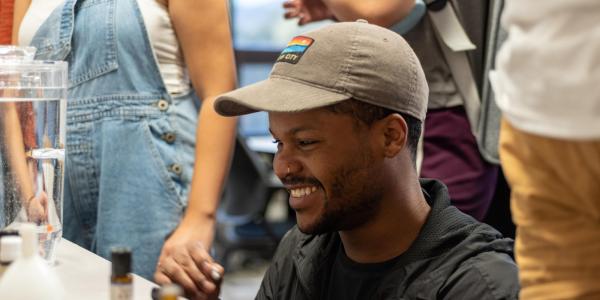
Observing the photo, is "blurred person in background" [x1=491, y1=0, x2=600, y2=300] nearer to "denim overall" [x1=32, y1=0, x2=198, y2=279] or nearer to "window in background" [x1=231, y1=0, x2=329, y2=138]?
"denim overall" [x1=32, y1=0, x2=198, y2=279]

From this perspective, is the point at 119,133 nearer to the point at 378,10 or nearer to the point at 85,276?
the point at 85,276

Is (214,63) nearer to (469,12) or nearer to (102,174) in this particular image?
(102,174)

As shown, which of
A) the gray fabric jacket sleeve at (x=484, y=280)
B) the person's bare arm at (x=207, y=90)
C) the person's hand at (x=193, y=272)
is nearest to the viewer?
the gray fabric jacket sleeve at (x=484, y=280)

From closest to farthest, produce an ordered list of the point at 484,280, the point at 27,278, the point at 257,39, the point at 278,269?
the point at 27,278 → the point at 484,280 → the point at 278,269 → the point at 257,39

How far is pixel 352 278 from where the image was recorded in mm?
1700

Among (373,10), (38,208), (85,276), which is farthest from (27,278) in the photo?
(373,10)

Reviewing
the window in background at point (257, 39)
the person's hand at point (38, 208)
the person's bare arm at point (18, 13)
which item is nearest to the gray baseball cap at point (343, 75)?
the person's hand at point (38, 208)

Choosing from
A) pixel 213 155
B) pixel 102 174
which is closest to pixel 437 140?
pixel 213 155

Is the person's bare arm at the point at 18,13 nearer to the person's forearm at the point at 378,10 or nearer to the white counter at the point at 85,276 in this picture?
the white counter at the point at 85,276

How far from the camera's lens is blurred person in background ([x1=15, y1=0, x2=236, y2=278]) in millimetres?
2162

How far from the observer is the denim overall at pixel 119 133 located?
2.17m

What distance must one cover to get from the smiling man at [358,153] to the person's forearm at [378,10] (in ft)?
1.15

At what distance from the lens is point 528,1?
931 millimetres

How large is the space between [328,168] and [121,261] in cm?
57
